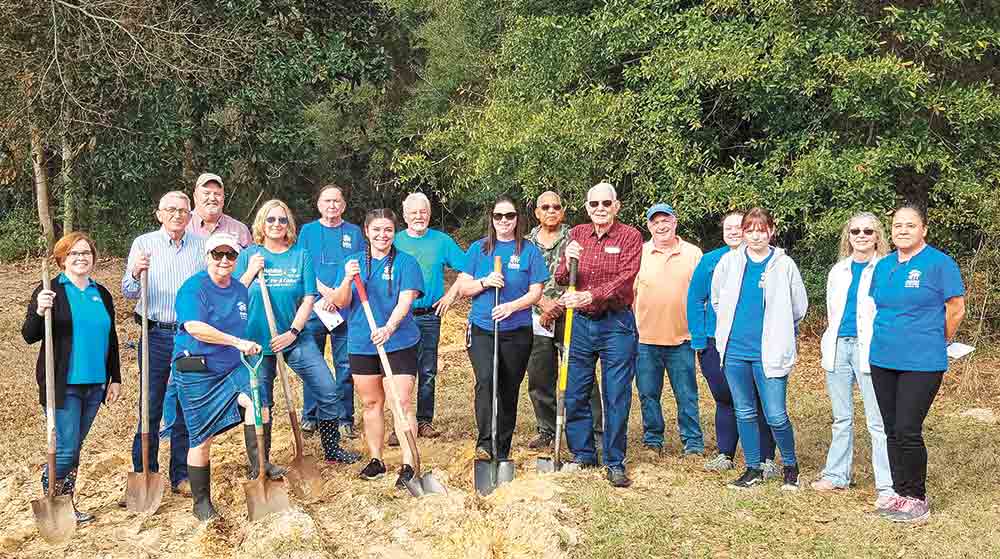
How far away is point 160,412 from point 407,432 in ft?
5.50

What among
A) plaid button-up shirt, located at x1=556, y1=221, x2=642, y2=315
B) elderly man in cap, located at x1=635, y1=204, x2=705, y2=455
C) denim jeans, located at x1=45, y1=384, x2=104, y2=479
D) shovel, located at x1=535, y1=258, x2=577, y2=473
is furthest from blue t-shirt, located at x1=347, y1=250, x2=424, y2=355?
elderly man in cap, located at x1=635, y1=204, x2=705, y2=455

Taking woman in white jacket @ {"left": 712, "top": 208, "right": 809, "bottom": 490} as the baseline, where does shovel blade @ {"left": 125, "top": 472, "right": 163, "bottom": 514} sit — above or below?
below

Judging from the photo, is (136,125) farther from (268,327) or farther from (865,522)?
(865,522)

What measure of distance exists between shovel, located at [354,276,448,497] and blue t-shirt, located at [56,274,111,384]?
1.58 metres

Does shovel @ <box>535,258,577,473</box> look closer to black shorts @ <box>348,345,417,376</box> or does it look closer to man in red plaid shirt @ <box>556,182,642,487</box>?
man in red plaid shirt @ <box>556,182,642,487</box>

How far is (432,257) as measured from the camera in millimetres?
7980

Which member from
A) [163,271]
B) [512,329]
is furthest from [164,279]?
[512,329]

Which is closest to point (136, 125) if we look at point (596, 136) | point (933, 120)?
point (596, 136)

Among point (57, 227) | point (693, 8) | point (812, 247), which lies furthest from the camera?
point (57, 227)

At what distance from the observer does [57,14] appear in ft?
40.6

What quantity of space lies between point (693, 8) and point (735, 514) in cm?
794

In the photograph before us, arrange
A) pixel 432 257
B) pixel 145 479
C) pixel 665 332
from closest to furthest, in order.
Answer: pixel 145 479
pixel 665 332
pixel 432 257

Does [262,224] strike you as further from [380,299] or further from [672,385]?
[672,385]

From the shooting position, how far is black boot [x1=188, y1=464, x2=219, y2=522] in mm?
6137
